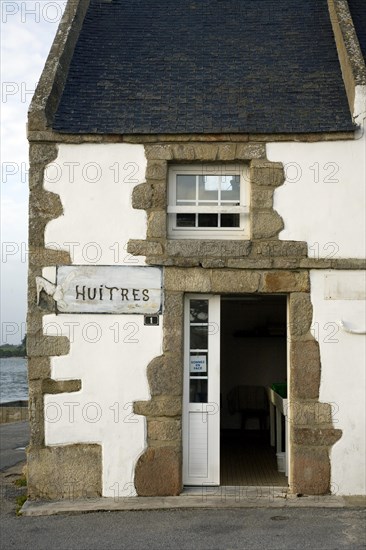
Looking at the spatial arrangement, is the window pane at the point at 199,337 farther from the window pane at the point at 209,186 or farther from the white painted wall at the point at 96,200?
the window pane at the point at 209,186

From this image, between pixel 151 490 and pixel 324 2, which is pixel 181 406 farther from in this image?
pixel 324 2

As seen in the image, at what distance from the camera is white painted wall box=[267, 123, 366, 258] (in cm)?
834

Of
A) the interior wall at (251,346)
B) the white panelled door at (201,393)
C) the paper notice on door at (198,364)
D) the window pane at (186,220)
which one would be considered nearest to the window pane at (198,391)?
the white panelled door at (201,393)

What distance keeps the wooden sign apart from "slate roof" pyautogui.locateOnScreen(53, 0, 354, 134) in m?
1.66

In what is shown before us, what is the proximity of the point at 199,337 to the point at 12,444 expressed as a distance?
6.54 metres

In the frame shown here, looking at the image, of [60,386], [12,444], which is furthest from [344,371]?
[12,444]

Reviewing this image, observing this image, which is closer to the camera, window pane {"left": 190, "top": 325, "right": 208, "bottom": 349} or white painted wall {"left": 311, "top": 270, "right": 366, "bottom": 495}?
white painted wall {"left": 311, "top": 270, "right": 366, "bottom": 495}

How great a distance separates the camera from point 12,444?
1364cm

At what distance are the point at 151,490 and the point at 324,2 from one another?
7.50 m

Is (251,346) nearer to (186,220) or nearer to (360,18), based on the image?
(186,220)

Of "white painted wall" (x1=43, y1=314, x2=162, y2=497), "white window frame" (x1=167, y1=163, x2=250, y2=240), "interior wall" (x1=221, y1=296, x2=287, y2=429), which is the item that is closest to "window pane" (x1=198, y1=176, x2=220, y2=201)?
"white window frame" (x1=167, y1=163, x2=250, y2=240)

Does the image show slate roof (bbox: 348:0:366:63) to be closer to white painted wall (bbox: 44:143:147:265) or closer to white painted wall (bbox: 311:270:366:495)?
white painted wall (bbox: 311:270:366:495)

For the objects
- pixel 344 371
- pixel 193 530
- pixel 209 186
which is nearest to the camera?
pixel 193 530

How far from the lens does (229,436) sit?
13367 mm
